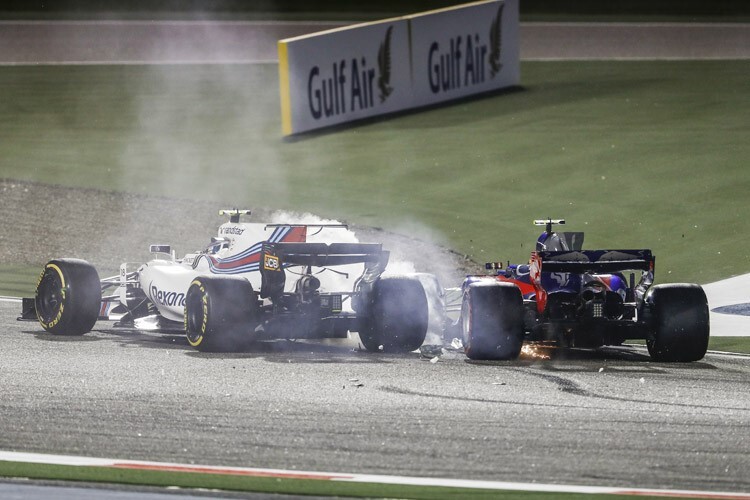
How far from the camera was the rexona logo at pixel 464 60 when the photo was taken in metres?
35.1

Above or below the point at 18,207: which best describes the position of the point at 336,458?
below

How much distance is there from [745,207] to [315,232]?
33.4 feet

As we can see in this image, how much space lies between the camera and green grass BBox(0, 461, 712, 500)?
8539 mm

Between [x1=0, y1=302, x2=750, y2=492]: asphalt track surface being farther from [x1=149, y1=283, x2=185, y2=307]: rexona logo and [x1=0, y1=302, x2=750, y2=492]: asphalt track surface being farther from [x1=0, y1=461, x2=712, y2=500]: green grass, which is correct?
[x1=149, y1=283, x2=185, y2=307]: rexona logo

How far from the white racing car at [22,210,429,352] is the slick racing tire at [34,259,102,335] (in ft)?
0.04

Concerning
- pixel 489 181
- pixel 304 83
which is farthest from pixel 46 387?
pixel 304 83

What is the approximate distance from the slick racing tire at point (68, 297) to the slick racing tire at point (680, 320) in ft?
22.0

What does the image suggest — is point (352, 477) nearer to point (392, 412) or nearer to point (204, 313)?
point (392, 412)

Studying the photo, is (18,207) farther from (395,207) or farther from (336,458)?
(336,458)

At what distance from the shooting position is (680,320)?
14.8m

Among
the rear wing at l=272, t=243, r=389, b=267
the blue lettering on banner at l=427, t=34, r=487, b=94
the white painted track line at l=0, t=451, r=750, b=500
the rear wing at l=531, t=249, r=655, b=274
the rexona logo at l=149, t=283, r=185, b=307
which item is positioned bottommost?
the white painted track line at l=0, t=451, r=750, b=500

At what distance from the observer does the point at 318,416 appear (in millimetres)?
11125

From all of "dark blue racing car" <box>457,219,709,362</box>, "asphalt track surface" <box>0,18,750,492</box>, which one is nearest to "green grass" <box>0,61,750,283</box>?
"dark blue racing car" <box>457,219,709,362</box>

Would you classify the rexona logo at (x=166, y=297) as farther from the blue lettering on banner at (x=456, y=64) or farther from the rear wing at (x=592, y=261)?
the blue lettering on banner at (x=456, y=64)
